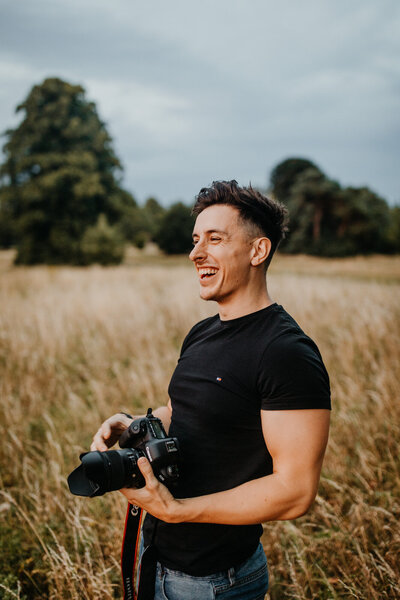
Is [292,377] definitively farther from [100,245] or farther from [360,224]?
[360,224]

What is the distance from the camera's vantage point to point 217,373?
136 cm

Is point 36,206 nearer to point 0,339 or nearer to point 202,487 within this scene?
point 0,339

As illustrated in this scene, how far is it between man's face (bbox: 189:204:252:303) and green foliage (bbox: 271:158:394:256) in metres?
36.7

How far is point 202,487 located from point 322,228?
1602 inches

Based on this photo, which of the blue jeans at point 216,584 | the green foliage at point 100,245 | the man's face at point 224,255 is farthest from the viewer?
the green foliage at point 100,245

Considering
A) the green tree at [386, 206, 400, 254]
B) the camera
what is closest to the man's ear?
the camera

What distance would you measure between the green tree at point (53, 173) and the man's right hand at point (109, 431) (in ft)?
84.2

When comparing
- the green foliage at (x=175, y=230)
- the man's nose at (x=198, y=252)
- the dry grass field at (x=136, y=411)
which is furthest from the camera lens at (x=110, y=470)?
the green foliage at (x=175, y=230)

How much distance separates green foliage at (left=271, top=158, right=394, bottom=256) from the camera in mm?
36438

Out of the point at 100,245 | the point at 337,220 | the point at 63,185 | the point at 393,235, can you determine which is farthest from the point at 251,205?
the point at 337,220

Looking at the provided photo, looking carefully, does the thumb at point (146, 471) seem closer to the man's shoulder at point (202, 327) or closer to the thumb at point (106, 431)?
the thumb at point (106, 431)

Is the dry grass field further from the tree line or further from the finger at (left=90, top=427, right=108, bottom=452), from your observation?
the tree line

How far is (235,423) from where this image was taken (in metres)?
1.32

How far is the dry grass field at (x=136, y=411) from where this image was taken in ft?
7.31
